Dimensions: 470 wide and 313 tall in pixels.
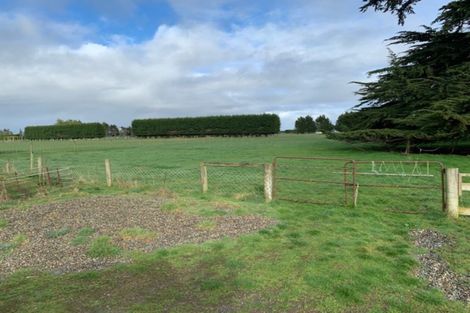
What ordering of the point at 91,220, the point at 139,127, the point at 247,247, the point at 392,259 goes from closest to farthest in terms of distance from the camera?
the point at 392,259, the point at 247,247, the point at 91,220, the point at 139,127

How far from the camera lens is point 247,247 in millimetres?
6332

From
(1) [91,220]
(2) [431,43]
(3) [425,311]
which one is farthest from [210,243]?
(2) [431,43]

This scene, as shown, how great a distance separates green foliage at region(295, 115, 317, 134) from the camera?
337 feet

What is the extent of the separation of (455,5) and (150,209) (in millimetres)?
21579

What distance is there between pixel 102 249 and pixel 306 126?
99406 millimetres

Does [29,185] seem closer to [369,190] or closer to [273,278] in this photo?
[369,190]

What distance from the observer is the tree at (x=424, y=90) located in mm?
21172

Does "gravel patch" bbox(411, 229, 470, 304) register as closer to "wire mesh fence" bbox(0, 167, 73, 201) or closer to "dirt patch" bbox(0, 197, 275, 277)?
"dirt patch" bbox(0, 197, 275, 277)

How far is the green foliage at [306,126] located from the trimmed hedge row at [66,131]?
47.8 m

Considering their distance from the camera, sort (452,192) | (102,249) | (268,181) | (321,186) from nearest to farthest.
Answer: (102,249), (452,192), (268,181), (321,186)

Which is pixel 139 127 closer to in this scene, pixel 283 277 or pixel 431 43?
pixel 431 43

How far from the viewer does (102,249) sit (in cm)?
629

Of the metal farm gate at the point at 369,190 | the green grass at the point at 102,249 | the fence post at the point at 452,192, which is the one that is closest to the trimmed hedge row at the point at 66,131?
the metal farm gate at the point at 369,190

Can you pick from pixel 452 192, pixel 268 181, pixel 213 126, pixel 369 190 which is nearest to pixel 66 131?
pixel 213 126
